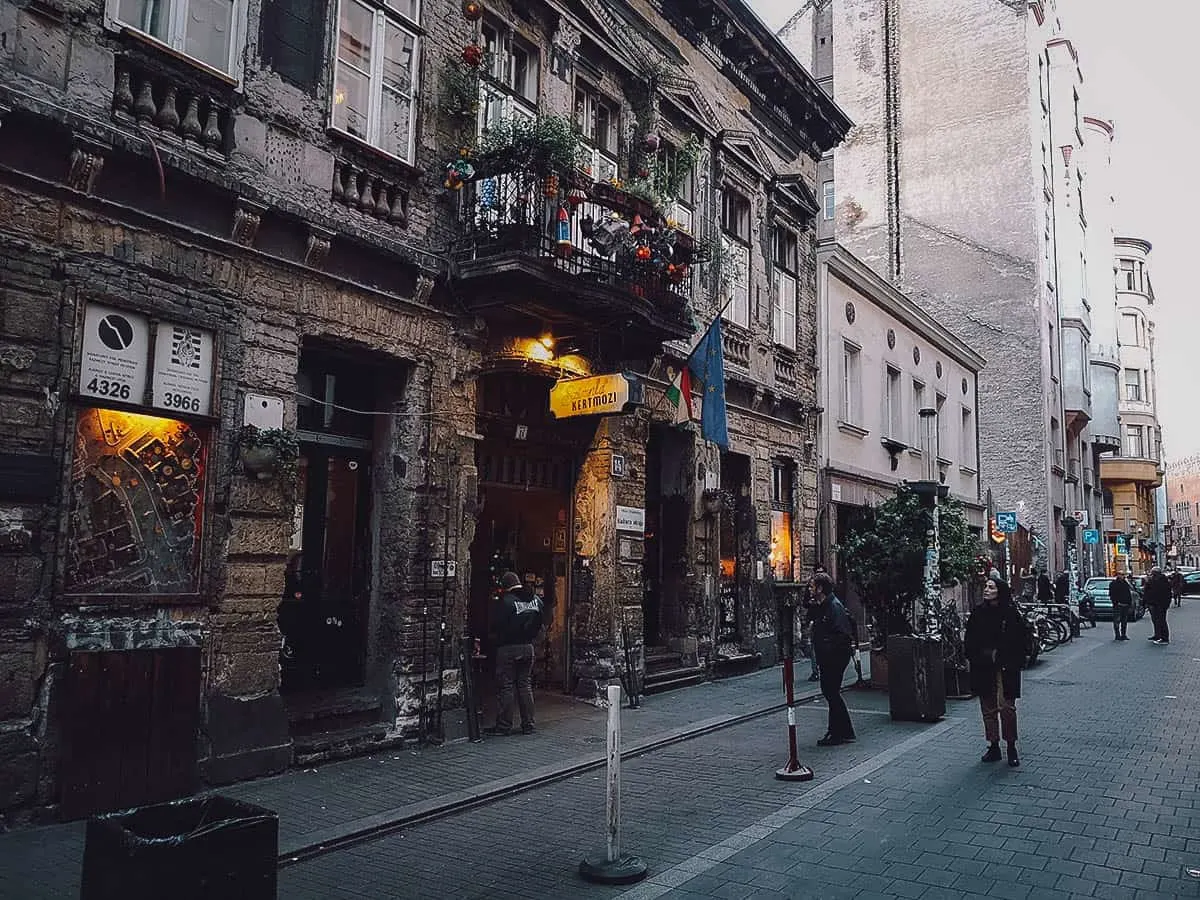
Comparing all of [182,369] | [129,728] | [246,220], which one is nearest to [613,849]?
[129,728]

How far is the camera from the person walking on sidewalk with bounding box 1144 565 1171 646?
2198 cm

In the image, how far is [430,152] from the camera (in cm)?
1032

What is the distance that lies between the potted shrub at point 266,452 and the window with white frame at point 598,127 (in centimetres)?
616

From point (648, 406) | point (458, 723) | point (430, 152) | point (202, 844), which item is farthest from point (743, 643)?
point (202, 844)

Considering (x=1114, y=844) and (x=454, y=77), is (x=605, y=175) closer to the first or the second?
(x=454, y=77)

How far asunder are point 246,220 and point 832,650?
7090 millimetres

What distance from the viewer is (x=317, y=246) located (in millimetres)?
8953

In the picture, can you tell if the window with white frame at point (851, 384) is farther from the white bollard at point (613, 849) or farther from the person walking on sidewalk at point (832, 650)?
the white bollard at point (613, 849)

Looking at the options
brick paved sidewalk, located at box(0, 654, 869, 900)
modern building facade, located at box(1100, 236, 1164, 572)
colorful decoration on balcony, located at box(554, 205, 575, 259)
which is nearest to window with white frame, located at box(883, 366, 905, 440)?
brick paved sidewalk, located at box(0, 654, 869, 900)

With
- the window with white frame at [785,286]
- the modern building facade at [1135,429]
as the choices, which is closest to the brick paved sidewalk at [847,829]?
the window with white frame at [785,286]

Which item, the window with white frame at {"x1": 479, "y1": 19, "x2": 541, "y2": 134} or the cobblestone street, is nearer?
the cobblestone street

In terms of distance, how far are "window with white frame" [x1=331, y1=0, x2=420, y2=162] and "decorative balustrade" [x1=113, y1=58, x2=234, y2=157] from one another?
1.32 m

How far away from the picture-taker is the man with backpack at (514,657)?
410 inches

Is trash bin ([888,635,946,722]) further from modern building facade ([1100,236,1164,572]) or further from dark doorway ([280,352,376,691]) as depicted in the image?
modern building facade ([1100,236,1164,572])
